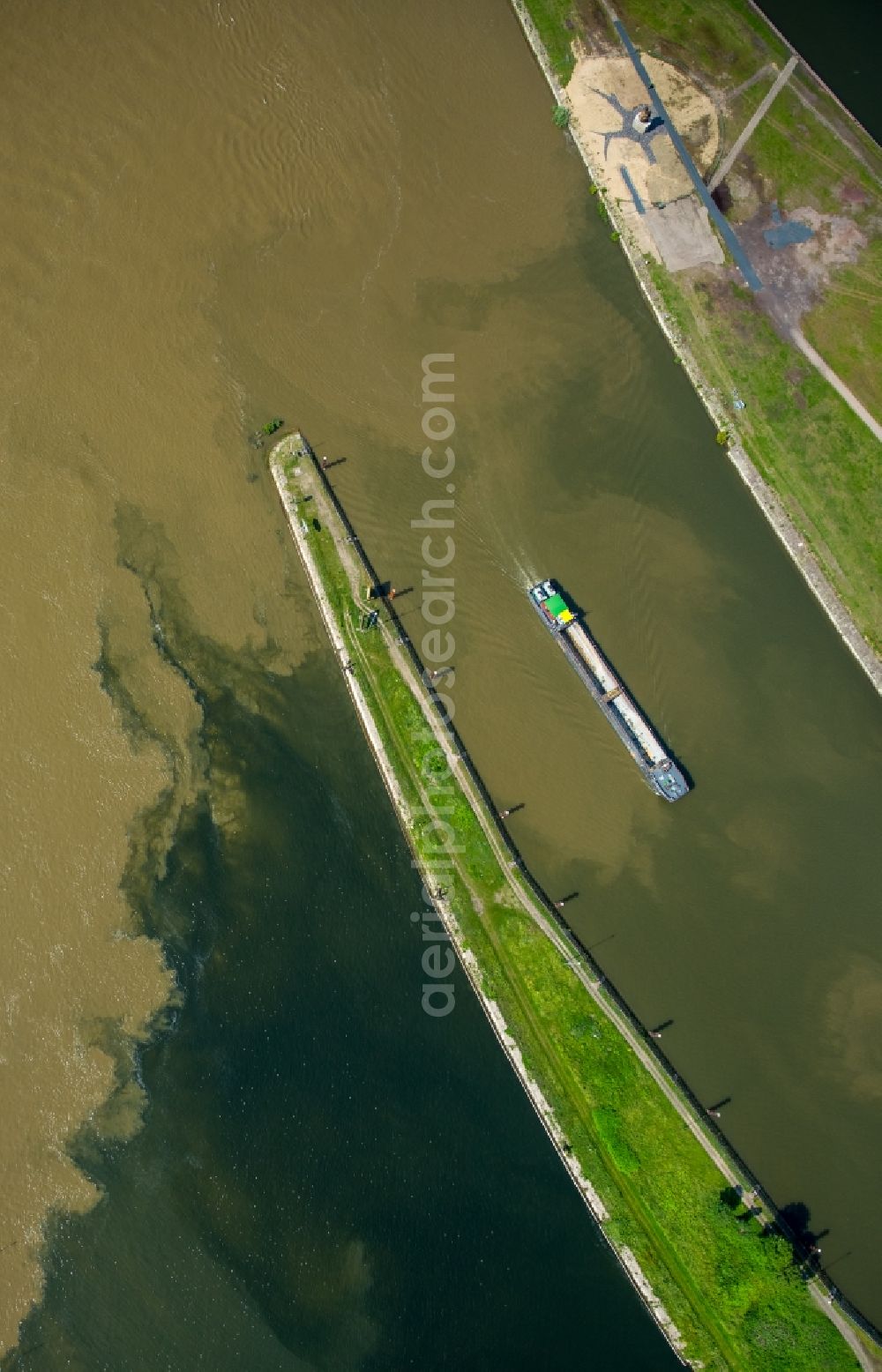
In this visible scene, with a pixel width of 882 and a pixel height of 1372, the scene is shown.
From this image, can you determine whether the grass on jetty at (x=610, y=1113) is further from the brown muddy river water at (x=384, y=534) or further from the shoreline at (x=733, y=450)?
the shoreline at (x=733, y=450)

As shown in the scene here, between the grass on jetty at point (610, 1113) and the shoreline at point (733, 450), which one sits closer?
the grass on jetty at point (610, 1113)

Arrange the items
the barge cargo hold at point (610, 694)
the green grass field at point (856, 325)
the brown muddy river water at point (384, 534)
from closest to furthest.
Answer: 1. the brown muddy river water at point (384, 534)
2. the barge cargo hold at point (610, 694)
3. the green grass field at point (856, 325)

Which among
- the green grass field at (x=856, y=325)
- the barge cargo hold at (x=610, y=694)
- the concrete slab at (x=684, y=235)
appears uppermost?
the concrete slab at (x=684, y=235)

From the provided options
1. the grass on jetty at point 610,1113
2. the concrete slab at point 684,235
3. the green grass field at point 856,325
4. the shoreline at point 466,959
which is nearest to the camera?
the grass on jetty at point 610,1113

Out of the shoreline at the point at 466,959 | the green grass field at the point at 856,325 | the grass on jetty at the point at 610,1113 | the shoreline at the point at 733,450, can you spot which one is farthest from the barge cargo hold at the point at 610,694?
the green grass field at the point at 856,325

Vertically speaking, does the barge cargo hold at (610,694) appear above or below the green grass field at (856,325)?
below

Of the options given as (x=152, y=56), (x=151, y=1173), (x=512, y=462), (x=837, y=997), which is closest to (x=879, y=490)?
(x=512, y=462)
